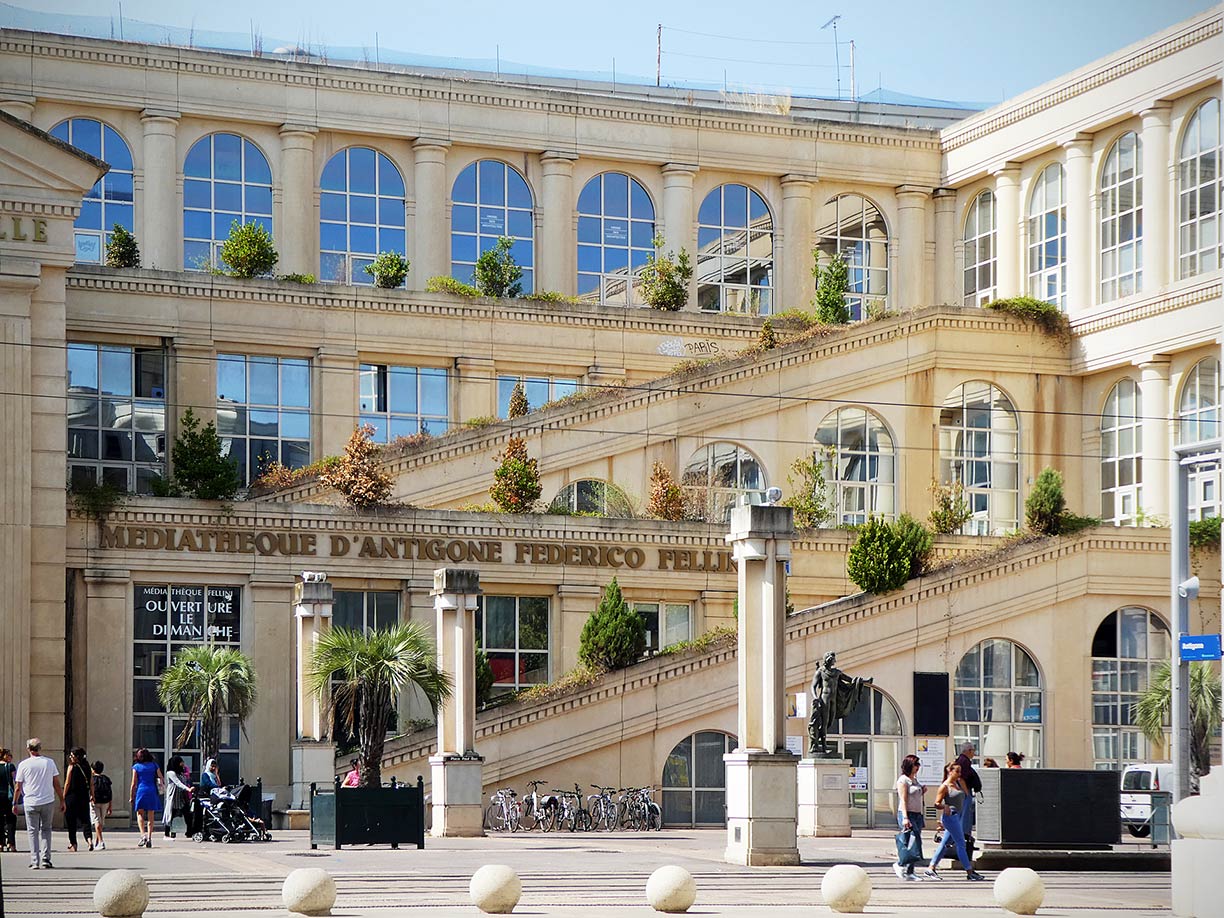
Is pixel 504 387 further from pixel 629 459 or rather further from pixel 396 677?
pixel 396 677

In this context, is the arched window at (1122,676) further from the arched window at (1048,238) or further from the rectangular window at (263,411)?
the rectangular window at (263,411)

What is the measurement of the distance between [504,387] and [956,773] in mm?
29418

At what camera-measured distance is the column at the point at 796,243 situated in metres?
62.2

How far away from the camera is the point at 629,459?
52.2 meters

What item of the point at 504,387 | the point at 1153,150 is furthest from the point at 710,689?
the point at 1153,150

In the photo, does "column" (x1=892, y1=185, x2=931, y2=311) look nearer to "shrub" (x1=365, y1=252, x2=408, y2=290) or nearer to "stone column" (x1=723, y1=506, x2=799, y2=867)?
"shrub" (x1=365, y1=252, x2=408, y2=290)

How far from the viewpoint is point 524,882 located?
24609 millimetres

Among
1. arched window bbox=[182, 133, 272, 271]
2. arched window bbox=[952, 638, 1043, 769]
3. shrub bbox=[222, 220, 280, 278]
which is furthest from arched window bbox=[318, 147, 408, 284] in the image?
arched window bbox=[952, 638, 1043, 769]

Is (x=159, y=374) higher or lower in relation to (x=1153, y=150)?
lower

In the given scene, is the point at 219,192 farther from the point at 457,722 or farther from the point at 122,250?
the point at 457,722

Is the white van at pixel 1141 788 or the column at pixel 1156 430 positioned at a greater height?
the column at pixel 1156 430

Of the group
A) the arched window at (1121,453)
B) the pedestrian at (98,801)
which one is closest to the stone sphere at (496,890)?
the pedestrian at (98,801)

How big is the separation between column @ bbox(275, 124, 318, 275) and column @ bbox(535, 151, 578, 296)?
22.0 feet

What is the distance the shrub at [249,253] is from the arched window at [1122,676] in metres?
22.9
